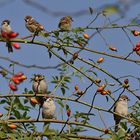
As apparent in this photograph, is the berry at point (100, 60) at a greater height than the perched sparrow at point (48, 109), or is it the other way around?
the berry at point (100, 60)

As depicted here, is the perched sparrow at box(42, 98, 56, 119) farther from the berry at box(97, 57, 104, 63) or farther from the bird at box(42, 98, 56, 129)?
the berry at box(97, 57, 104, 63)

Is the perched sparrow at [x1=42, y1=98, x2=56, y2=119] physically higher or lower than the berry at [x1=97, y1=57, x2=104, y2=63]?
lower

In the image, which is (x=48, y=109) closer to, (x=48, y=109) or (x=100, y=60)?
(x=48, y=109)

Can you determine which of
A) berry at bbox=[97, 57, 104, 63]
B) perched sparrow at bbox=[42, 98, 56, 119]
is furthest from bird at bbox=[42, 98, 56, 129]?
berry at bbox=[97, 57, 104, 63]

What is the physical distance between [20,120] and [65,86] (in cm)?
81

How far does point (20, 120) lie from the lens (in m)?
4.82

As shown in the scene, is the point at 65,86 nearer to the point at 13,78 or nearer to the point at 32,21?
the point at 13,78

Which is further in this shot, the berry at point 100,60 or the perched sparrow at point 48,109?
the perched sparrow at point 48,109

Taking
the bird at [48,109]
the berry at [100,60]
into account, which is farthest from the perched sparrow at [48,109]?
the berry at [100,60]

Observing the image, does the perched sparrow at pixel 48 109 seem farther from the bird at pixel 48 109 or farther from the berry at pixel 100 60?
the berry at pixel 100 60

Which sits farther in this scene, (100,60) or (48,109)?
(48,109)

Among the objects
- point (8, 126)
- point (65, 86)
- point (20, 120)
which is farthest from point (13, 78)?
point (65, 86)

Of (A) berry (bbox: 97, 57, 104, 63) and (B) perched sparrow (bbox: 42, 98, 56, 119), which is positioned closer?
(A) berry (bbox: 97, 57, 104, 63)

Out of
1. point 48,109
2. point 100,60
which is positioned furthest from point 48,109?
point 100,60
